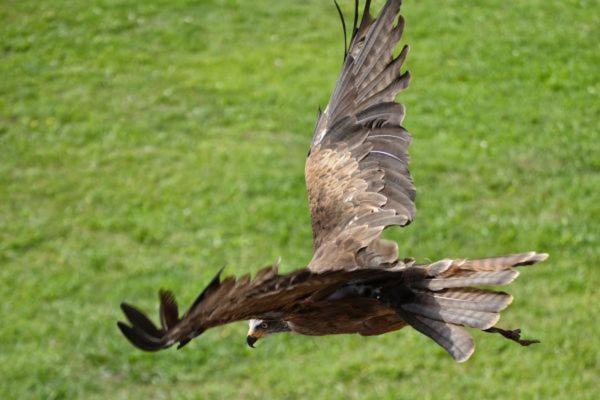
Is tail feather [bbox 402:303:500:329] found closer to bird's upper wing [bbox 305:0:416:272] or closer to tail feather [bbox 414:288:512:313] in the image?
tail feather [bbox 414:288:512:313]

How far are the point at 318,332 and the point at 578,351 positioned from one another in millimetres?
7347

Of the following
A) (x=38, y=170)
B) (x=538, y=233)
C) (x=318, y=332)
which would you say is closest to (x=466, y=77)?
(x=538, y=233)

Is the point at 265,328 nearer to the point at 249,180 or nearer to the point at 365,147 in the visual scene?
the point at 365,147

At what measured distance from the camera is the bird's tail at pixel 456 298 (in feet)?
14.9

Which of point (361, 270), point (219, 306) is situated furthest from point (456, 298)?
point (219, 306)

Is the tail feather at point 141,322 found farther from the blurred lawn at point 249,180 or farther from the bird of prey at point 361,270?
the blurred lawn at point 249,180

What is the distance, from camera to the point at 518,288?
12.5 m

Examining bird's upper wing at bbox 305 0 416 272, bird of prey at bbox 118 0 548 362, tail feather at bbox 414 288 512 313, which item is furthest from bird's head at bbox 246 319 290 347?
tail feather at bbox 414 288 512 313

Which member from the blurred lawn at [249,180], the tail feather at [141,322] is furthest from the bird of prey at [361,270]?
the blurred lawn at [249,180]

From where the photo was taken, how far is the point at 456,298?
4715 mm

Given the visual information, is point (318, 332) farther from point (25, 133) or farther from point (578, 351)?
point (25, 133)

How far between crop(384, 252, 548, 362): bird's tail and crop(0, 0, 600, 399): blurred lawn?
654cm

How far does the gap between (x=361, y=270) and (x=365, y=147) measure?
1.74 meters

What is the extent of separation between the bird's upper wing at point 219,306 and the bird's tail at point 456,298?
1.86ft
